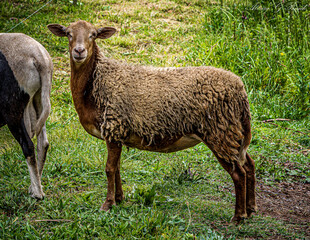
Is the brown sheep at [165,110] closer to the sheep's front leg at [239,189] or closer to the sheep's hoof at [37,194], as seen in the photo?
the sheep's front leg at [239,189]

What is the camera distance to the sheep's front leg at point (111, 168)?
379 centimetres

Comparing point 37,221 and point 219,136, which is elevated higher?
point 219,136

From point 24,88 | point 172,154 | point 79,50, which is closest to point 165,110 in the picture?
point 79,50

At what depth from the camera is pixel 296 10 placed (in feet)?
27.1

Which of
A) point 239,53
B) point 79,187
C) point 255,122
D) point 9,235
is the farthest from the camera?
point 239,53

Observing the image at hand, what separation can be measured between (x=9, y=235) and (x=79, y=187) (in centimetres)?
122

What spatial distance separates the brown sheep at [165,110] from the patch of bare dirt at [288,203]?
12.5 inches

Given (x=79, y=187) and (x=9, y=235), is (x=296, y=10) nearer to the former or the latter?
(x=79, y=187)

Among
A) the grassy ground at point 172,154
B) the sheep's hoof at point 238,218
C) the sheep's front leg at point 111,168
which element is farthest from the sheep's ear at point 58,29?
the sheep's hoof at point 238,218

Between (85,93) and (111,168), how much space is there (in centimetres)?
84

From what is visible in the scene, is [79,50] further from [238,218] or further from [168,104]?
[238,218]

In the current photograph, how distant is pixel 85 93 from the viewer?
389 cm

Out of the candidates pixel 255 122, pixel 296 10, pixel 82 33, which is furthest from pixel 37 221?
pixel 296 10

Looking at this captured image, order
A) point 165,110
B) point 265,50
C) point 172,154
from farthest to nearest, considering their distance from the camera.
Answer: point 265,50
point 172,154
point 165,110
